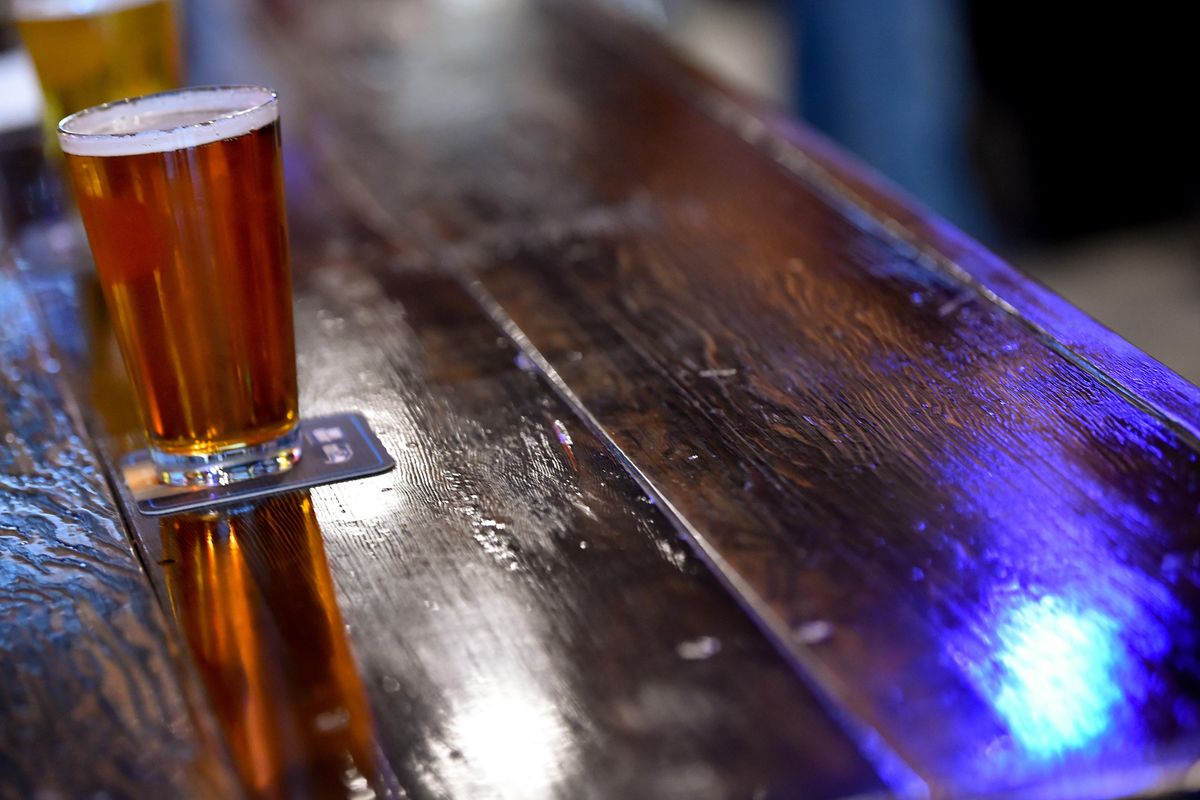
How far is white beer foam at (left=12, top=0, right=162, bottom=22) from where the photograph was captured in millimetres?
1008

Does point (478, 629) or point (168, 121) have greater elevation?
point (168, 121)

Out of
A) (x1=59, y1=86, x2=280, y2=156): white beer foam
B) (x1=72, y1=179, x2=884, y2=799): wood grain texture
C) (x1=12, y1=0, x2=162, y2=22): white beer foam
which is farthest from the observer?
(x1=12, y1=0, x2=162, y2=22): white beer foam

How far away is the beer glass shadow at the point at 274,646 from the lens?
44 cm

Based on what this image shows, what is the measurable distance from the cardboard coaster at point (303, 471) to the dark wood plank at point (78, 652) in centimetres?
2

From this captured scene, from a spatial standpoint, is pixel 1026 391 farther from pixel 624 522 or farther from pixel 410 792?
pixel 410 792

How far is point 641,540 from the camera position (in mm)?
569

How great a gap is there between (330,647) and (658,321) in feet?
1.18

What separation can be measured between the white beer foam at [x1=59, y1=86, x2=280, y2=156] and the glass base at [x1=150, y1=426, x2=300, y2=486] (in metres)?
0.15

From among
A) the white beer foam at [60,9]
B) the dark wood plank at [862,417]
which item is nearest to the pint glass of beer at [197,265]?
the dark wood plank at [862,417]

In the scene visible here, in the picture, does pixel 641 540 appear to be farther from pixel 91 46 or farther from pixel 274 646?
pixel 91 46

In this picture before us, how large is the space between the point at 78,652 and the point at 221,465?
147mm

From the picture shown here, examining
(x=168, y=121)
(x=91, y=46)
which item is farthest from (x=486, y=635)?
(x=91, y=46)

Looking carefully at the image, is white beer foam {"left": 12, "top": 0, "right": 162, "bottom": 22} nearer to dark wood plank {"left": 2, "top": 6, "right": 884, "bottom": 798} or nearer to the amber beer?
the amber beer

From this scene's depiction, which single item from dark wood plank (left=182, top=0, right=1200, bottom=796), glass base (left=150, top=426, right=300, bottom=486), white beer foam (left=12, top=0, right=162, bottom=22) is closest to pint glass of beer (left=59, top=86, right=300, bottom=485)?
glass base (left=150, top=426, right=300, bottom=486)
